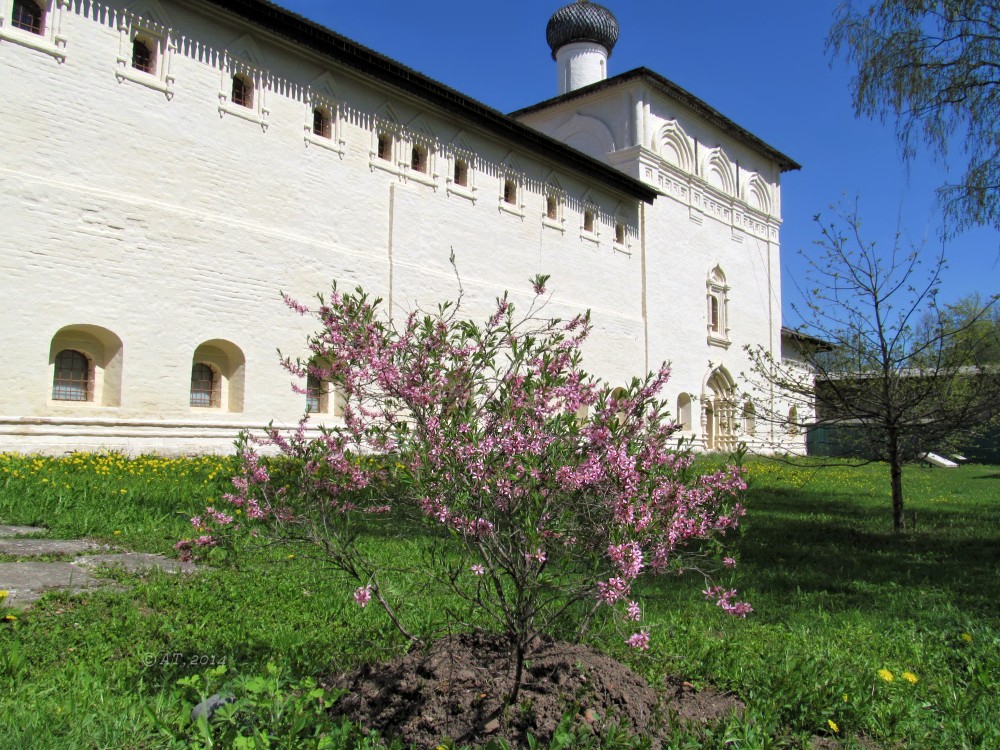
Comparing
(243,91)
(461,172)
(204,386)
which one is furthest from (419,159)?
(204,386)

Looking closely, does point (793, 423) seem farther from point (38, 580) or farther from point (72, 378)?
point (72, 378)

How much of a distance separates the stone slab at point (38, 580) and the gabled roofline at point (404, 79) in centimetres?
1031

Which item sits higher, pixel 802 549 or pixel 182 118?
pixel 182 118

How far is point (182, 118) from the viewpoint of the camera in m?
11.9

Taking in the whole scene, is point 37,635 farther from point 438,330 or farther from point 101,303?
point 101,303

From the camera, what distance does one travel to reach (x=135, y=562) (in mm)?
5145

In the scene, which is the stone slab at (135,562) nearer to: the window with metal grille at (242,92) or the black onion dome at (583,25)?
the window with metal grille at (242,92)

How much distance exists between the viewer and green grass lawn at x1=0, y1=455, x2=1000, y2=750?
279 centimetres

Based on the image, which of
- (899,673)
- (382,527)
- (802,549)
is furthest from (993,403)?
(382,527)

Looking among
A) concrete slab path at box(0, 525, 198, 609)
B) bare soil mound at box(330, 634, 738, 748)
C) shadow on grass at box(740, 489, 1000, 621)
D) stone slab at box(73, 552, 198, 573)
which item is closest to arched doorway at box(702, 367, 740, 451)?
shadow on grass at box(740, 489, 1000, 621)

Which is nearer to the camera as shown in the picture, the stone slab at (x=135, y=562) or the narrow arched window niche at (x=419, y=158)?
the stone slab at (x=135, y=562)

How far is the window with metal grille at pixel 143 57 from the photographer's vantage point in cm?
1169

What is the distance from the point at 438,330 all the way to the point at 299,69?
12.2 metres

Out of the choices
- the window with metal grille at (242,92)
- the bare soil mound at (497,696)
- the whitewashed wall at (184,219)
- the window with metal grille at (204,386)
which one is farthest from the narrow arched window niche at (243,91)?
the bare soil mound at (497,696)
